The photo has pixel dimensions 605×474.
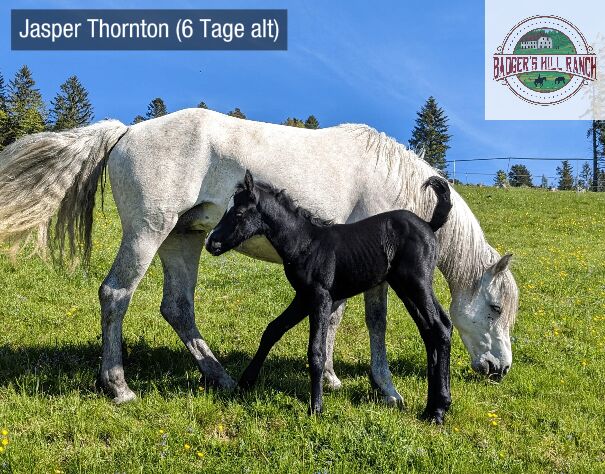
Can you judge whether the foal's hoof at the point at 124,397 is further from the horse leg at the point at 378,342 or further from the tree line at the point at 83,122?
the tree line at the point at 83,122

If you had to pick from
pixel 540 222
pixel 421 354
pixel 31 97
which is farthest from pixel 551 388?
pixel 31 97

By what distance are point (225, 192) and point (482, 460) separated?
3274mm

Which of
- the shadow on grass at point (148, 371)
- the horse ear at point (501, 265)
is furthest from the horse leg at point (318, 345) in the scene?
the horse ear at point (501, 265)

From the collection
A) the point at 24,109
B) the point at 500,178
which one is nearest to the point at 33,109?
the point at 24,109

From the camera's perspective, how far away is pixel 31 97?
254 feet

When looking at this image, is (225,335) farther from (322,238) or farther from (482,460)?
(482,460)

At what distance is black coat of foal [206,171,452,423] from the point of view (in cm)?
468

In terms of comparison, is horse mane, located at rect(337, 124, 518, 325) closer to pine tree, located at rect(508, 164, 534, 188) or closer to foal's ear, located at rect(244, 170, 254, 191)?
foal's ear, located at rect(244, 170, 254, 191)

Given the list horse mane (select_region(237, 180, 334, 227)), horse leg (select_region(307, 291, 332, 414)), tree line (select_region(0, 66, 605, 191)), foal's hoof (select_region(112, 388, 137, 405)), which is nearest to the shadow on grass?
foal's hoof (select_region(112, 388, 137, 405))

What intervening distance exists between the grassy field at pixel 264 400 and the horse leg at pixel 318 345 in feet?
0.50

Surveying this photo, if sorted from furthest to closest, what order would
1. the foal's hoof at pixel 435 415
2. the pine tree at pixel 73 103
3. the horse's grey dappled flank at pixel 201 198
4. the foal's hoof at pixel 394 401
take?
the pine tree at pixel 73 103
the horse's grey dappled flank at pixel 201 198
the foal's hoof at pixel 394 401
the foal's hoof at pixel 435 415

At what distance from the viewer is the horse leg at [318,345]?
4.63m

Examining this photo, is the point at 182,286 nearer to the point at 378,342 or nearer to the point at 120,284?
the point at 120,284

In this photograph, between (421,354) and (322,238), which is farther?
(421,354)
